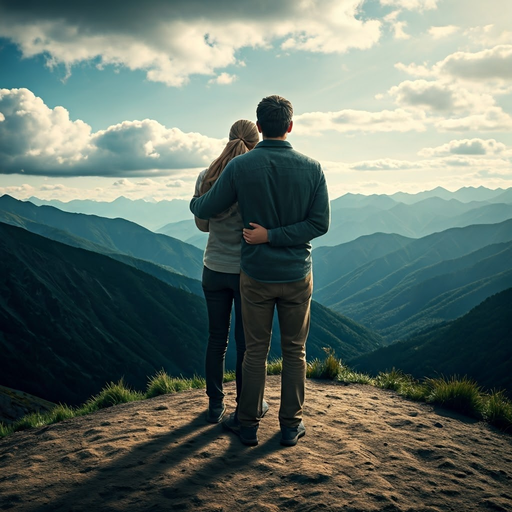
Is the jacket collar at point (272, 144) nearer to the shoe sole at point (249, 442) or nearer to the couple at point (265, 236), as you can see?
the couple at point (265, 236)

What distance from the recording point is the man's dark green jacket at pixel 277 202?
12.7 feet

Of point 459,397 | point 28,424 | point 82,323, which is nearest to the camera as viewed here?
point 459,397

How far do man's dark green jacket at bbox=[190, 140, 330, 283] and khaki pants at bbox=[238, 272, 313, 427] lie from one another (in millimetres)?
133

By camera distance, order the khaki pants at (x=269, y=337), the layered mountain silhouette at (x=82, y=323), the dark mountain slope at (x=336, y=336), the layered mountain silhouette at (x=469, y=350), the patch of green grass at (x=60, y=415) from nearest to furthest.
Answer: the khaki pants at (x=269, y=337)
the patch of green grass at (x=60, y=415)
the layered mountain silhouette at (x=82, y=323)
the layered mountain silhouette at (x=469, y=350)
the dark mountain slope at (x=336, y=336)

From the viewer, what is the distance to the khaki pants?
3.99m

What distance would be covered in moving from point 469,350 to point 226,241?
107 m

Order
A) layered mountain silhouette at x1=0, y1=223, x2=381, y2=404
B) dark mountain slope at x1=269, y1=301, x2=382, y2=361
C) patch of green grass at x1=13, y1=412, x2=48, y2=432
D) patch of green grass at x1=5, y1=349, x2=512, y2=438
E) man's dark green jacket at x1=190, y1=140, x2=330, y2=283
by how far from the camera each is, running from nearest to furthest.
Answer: man's dark green jacket at x1=190, y1=140, x2=330, y2=283, patch of green grass at x1=5, y1=349, x2=512, y2=438, patch of green grass at x1=13, y1=412, x2=48, y2=432, layered mountain silhouette at x1=0, y1=223, x2=381, y2=404, dark mountain slope at x1=269, y1=301, x2=382, y2=361

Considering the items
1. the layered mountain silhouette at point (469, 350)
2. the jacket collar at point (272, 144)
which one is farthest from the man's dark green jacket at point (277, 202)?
the layered mountain silhouette at point (469, 350)

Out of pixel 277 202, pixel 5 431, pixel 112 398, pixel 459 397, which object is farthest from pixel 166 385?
pixel 459 397

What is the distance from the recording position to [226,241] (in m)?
4.34

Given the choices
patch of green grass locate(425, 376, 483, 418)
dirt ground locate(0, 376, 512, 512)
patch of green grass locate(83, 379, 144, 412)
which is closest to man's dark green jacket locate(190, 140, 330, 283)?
dirt ground locate(0, 376, 512, 512)

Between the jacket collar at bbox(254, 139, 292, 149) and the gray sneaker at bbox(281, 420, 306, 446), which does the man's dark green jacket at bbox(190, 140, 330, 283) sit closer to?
the jacket collar at bbox(254, 139, 292, 149)

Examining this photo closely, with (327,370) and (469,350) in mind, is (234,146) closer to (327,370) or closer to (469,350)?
(327,370)

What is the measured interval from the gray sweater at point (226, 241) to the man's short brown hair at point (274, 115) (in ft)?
2.73
